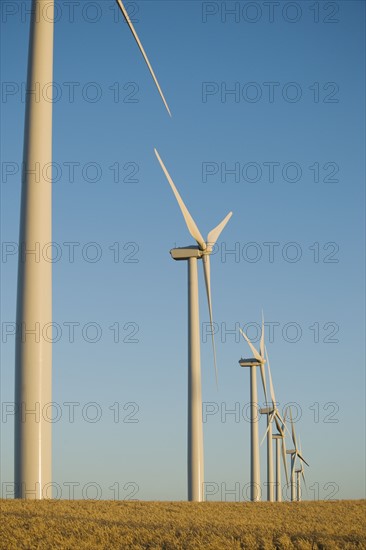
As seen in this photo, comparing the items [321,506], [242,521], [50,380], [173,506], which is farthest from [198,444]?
[50,380]

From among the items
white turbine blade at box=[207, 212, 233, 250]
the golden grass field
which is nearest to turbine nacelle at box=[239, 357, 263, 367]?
white turbine blade at box=[207, 212, 233, 250]

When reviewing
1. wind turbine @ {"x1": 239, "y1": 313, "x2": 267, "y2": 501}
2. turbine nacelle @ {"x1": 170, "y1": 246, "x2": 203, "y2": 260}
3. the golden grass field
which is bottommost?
the golden grass field

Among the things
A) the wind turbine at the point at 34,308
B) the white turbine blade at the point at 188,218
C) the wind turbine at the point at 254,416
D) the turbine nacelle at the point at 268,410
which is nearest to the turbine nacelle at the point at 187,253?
the white turbine blade at the point at 188,218

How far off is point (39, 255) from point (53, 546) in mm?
7037

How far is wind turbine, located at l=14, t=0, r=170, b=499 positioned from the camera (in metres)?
22.6

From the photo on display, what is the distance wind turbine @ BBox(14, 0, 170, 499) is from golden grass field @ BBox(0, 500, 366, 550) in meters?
1.25

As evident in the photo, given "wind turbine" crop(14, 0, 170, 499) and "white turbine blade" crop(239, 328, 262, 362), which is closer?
"wind turbine" crop(14, 0, 170, 499)

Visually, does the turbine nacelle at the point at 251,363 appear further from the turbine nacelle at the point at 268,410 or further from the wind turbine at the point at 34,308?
the wind turbine at the point at 34,308

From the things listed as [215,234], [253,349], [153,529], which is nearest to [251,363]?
[253,349]

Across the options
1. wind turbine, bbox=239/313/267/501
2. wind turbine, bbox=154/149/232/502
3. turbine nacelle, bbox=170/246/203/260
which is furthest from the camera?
wind turbine, bbox=239/313/267/501

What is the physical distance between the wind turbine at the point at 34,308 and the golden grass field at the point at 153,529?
1.25 m

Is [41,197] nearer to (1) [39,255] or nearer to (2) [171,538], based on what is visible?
(1) [39,255]

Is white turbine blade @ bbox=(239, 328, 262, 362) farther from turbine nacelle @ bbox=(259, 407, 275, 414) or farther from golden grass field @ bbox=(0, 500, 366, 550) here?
golden grass field @ bbox=(0, 500, 366, 550)

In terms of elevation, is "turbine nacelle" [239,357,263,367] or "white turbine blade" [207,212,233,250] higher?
"white turbine blade" [207,212,233,250]
